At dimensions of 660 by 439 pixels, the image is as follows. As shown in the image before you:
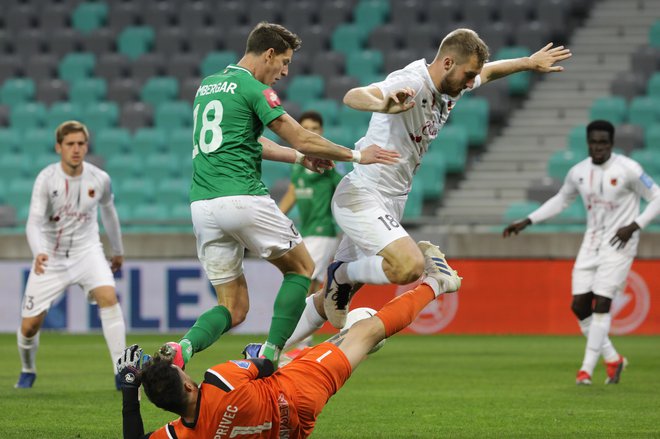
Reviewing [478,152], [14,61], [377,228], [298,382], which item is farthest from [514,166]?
[298,382]

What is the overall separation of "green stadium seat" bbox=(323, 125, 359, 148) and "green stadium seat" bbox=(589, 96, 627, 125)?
3.62 meters

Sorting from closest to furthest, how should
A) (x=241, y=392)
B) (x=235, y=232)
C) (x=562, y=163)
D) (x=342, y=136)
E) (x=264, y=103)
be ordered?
(x=241, y=392) → (x=264, y=103) → (x=235, y=232) → (x=562, y=163) → (x=342, y=136)

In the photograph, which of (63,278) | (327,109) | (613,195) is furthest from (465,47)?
(327,109)

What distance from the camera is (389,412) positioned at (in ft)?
25.5

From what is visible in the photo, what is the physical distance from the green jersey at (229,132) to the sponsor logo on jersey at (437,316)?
27.6ft

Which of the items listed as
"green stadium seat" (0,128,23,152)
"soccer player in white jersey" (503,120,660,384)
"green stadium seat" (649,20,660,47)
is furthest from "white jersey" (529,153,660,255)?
"green stadium seat" (0,128,23,152)

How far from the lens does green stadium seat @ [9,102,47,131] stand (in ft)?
63.2

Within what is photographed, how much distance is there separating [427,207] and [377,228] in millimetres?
9700

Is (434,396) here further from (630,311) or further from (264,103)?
(630,311)

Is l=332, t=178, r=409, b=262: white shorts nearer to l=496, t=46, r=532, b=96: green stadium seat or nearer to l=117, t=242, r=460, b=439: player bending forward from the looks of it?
l=117, t=242, r=460, b=439: player bending forward

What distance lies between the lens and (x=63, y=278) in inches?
360

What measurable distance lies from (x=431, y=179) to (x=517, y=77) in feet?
9.73

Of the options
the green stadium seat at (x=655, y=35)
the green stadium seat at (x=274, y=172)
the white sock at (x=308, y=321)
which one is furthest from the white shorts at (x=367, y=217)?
the green stadium seat at (x=655, y=35)

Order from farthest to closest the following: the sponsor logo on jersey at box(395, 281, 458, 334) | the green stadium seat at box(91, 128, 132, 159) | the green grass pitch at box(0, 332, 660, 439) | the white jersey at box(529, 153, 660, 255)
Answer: the green stadium seat at box(91, 128, 132, 159), the sponsor logo on jersey at box(395, 281, 458, 334), the white jersey at box(529, 153, 660, 255), the green grass pitch at box(0, 332, 660, 439)
